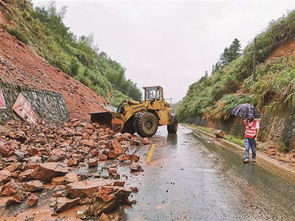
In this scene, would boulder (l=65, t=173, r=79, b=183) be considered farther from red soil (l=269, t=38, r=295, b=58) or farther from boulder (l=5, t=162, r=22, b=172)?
red soil (l=269, t=38, r=295, b=58)

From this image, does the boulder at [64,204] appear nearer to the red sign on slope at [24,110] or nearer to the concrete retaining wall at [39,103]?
the concrete retaining wall at [39,103]

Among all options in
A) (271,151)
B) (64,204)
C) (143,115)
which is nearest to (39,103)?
(143,115)

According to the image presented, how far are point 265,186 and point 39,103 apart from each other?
9.61 metres

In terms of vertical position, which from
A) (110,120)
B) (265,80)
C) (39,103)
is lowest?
(110,120)

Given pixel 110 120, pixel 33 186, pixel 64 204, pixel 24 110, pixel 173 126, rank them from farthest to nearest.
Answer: pixel 173 126
pixel 110 120
pixel 24 110
pixel 33 186
pixel 64 204

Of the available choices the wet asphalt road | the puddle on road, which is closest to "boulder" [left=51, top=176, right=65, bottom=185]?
the wet asphalt road

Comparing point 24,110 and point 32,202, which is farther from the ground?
point 24,110

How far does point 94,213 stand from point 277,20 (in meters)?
19.3

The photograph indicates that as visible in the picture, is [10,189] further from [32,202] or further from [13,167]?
[13,167]

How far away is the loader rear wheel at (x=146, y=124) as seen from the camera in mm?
10531

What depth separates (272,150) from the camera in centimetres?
762

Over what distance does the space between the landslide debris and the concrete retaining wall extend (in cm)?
87

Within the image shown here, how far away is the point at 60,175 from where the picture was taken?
13.7 ft

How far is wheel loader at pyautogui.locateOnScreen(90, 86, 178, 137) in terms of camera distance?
10742mm
